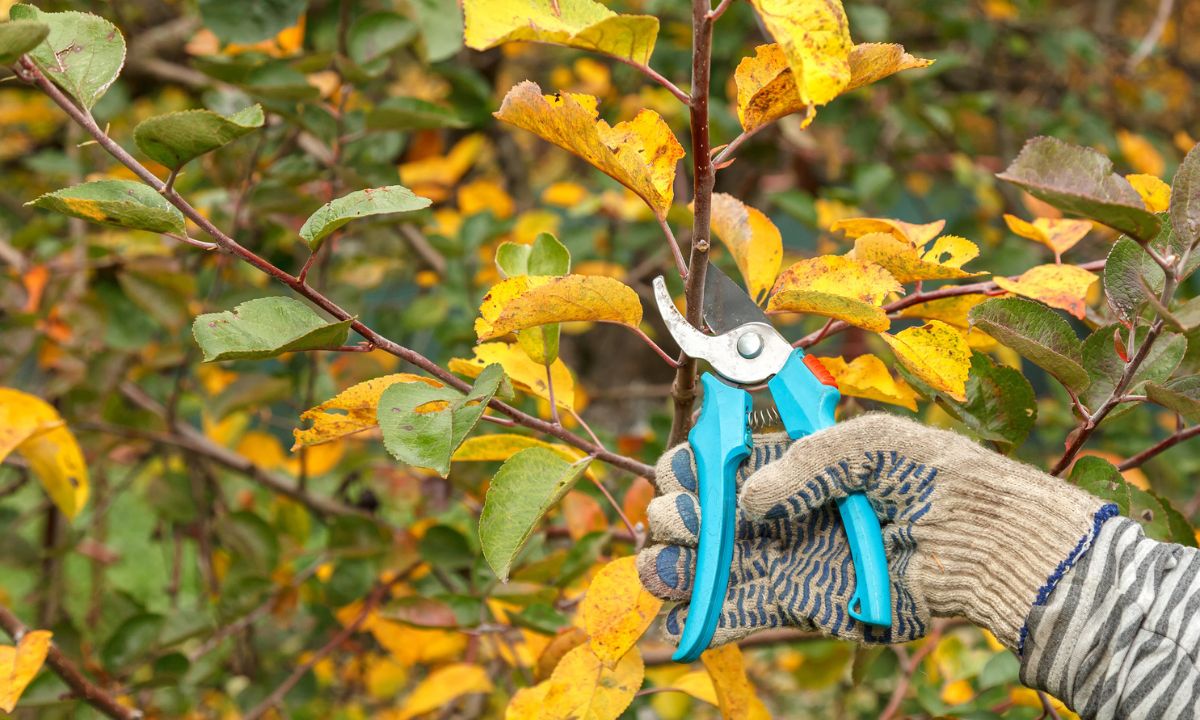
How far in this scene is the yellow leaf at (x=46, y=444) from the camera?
3.80 ft

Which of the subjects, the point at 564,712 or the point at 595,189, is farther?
the point at 595,189

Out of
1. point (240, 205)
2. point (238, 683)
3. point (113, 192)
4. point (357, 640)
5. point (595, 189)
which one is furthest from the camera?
point (238, 683)

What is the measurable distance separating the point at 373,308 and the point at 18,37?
156cm

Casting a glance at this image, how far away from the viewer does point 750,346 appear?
0.88 m

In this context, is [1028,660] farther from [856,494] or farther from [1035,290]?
[1035,290]

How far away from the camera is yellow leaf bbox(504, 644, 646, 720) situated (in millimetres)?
926

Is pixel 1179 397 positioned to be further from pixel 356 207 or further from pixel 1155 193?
pixel 356 207

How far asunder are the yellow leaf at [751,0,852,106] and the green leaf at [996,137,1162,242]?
0.14 m

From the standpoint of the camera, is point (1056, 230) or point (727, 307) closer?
point (727, 307)

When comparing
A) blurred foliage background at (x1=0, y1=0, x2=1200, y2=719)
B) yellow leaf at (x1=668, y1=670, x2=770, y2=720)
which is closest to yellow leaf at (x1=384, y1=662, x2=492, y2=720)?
blurred foliage background at (x1=0, y1=0, x2=1200, y2=719)

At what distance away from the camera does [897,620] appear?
0.85 m

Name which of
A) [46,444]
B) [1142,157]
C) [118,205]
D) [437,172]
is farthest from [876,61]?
[1142,157]

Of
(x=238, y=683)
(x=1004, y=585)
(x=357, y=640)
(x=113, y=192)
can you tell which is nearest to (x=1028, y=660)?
(x=1004, y=585)

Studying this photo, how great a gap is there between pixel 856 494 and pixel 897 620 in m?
0.10
